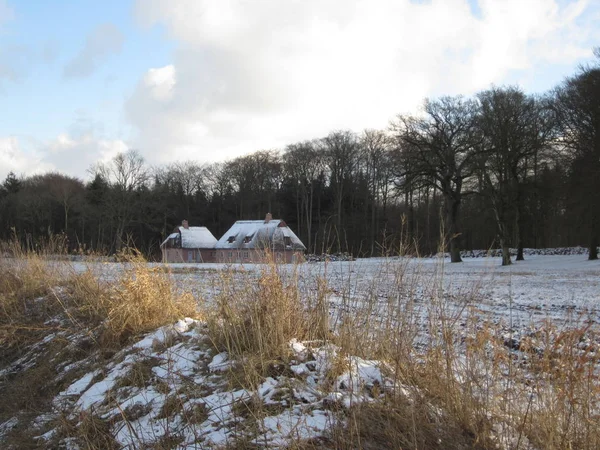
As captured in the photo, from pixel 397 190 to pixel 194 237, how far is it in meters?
24.1

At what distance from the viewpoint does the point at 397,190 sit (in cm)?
3078

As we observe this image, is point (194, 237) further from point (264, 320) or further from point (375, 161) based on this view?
point (264, 320)

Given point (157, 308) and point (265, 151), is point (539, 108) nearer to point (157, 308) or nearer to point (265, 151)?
point (157, 308)

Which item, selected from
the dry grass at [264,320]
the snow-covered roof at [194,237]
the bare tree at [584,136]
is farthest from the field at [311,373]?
the snow-covered roof at [194,237]

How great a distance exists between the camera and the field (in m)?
2.83

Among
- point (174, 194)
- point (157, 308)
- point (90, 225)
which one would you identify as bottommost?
point (157, 308)

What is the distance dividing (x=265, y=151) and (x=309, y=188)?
912 cm

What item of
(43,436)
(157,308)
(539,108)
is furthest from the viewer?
(539,108)

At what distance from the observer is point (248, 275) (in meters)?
4.89

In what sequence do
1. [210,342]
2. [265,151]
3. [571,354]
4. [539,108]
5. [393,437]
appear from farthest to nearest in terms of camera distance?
[265,151]
[539,108]
[210,342]
[571,354]
[393,437]

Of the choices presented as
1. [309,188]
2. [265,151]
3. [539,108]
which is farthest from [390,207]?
[539,108]

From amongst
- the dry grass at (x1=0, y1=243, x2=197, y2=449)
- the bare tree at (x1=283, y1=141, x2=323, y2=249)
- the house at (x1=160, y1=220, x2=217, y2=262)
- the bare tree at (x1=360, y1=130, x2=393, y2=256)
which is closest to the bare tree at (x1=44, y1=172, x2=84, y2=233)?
the house at (x1=160, y1=220, x2=217, y2=262)

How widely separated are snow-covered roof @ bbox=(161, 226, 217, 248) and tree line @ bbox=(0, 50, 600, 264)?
3509 millimetres

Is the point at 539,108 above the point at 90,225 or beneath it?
above
